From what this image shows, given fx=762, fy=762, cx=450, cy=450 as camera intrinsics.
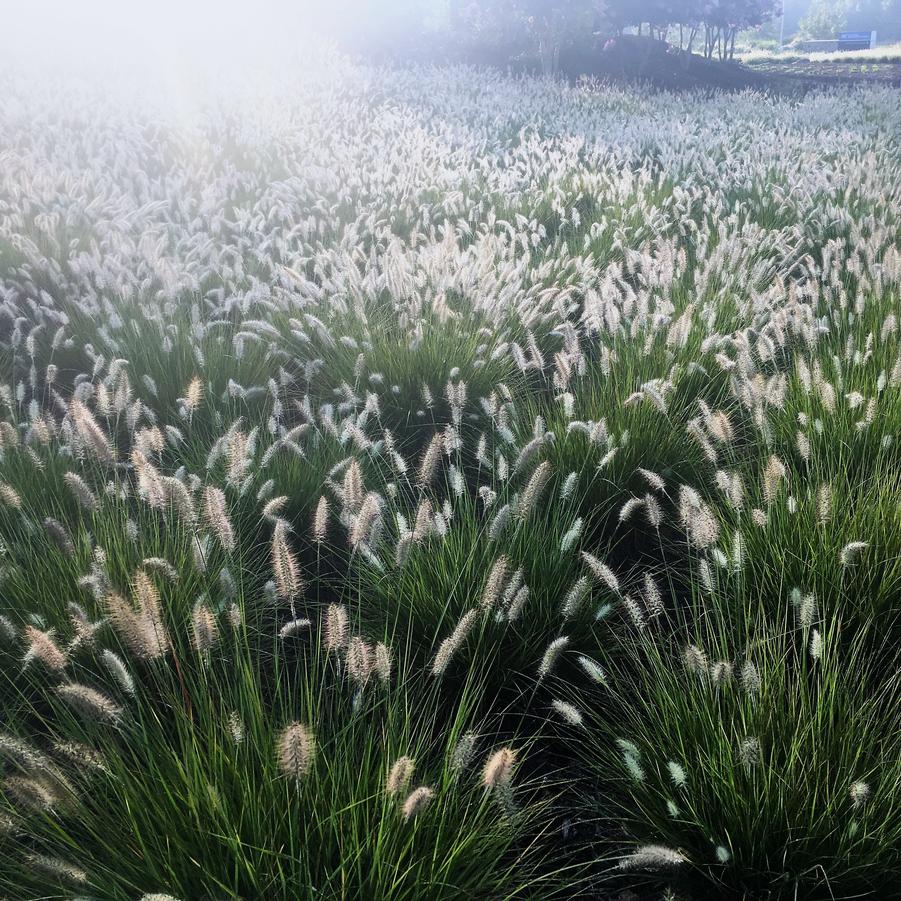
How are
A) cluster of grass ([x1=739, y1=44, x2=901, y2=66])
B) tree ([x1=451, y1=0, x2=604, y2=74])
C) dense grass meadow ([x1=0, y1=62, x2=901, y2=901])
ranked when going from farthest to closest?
cluster of grass ([x1=739, y1=44, x2=901, y2=66]) < tree ([x1=451, y1=0, x2=604, y2=74]) < dense grass meadow ([x1=0, y1=62, x2=901, y2=901])

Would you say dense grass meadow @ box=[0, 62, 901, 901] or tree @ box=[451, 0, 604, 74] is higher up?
tree @ box=[451, 0, 604, 74]

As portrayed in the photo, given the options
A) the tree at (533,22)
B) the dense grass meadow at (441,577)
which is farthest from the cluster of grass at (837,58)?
the dense grass meadow at (441,577)

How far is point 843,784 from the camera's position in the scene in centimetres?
164

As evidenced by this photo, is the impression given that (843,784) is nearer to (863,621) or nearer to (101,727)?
(863,621)

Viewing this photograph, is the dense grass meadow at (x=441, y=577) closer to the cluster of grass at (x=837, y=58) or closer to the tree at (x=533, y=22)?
the tree at (x=533, y=22)

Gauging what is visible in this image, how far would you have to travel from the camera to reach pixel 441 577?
245 cm

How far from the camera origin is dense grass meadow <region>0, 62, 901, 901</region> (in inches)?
60.5

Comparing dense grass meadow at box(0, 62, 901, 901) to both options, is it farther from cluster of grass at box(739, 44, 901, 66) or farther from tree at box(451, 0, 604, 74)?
cluster of grass at box(739, 44, 901, 66)

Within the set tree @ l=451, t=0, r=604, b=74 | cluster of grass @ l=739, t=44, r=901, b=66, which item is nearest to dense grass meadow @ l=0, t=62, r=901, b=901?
tree @ l=451, t=0, r=604, b=74

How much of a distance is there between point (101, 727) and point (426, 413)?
8.06ft

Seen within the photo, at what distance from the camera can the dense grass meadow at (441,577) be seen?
1537 millimetres

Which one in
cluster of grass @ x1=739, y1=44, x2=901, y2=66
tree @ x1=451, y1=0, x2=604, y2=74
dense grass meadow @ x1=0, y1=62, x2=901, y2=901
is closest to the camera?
dense grass meadow @ x1=0, y1=62, x2=901, y2=901

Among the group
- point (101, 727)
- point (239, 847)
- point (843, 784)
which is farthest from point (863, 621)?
point (101, 727)

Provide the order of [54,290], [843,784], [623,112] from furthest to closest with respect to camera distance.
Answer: [623,112]
[54,290]
[843,784]
